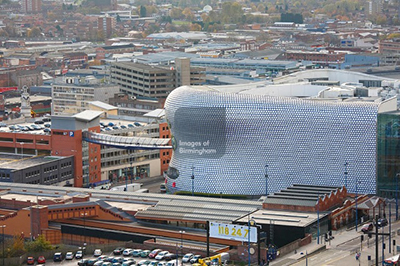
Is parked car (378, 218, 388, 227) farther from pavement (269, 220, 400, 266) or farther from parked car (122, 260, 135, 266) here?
parked car (122, 260, 135, 266)

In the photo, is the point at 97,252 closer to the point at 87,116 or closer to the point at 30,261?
the point at 30,261

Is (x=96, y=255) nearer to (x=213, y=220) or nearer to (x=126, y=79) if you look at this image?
(x=213, y=220)

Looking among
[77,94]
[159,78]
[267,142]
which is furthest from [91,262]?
[159,78]

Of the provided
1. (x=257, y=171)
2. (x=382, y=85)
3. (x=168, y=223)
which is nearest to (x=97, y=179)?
(x=257, y=171)

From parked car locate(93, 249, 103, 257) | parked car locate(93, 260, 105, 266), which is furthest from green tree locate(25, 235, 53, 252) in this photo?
parked car locate(93, 260, 105, 266)

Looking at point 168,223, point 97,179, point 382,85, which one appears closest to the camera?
point 168,223

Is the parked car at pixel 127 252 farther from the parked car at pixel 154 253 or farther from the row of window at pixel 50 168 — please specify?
the row of window at pixel 50 168

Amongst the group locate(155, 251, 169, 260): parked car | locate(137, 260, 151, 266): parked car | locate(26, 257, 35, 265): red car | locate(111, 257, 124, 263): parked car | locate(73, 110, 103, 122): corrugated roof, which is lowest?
locate(26, 257, 35, 265): red car

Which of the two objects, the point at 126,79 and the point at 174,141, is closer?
the point at 174,141
